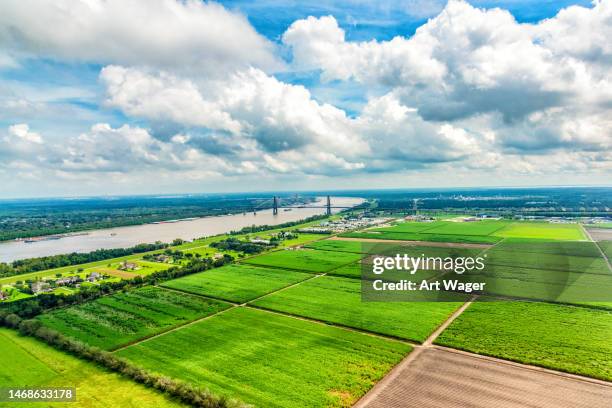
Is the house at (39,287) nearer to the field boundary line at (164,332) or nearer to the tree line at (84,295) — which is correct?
the tree line at (84,295)

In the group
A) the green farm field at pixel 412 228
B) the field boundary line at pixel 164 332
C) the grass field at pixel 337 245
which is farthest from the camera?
the green farm field at pixel 412 228

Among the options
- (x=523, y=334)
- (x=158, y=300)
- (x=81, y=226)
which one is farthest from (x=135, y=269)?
(x=81, y=226)

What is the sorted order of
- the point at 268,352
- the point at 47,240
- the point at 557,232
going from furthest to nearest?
the point at 47,240, the point at 557,232, the point at 268,352

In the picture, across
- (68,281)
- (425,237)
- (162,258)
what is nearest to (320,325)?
(68,281)

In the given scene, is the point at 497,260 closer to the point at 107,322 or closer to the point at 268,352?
the point at 268,352

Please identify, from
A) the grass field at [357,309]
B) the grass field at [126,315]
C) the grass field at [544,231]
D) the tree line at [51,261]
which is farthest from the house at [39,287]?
the grass field at [544,231]

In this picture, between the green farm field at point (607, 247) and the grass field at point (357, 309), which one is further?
the green farm field at point (607, 247)

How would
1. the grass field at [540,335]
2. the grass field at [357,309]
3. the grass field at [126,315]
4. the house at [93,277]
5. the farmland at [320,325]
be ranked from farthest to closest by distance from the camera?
the house at [93,277] → the grass field at [126,315] → the grass field at [357,309] → the grass field at [540,335] → the farmland at [320,325]
